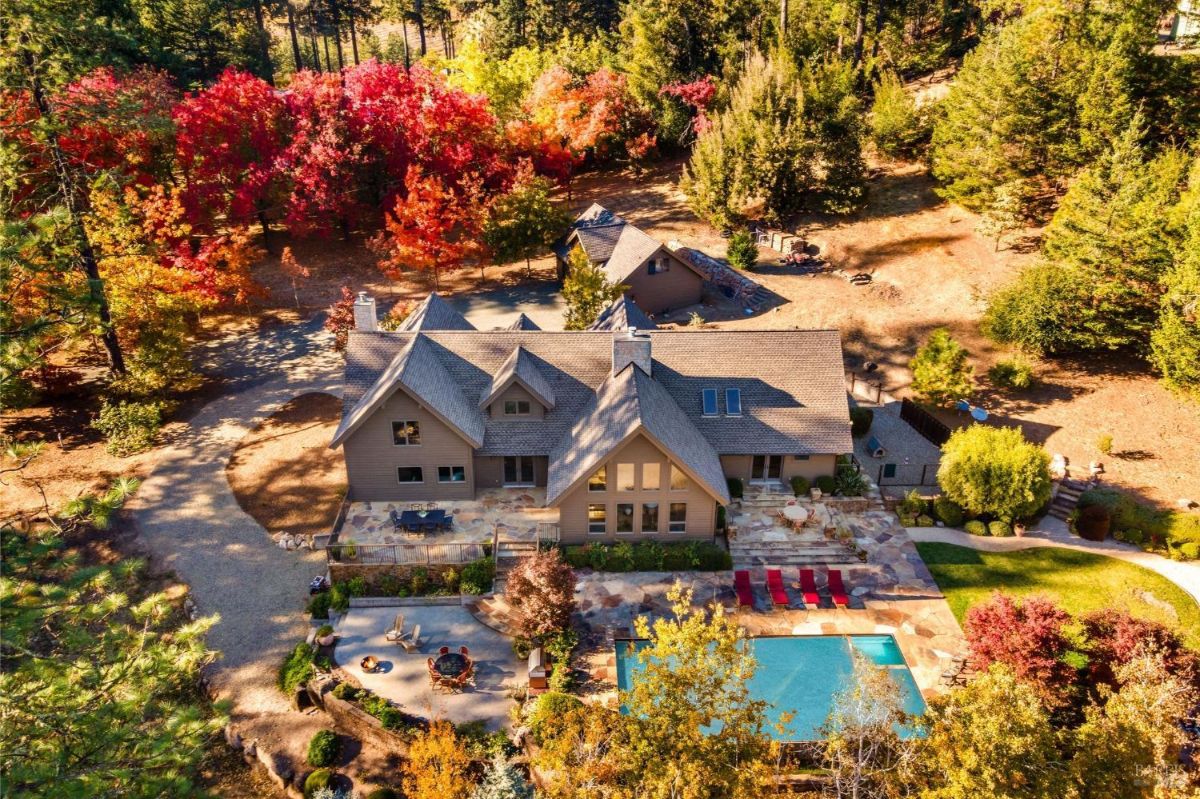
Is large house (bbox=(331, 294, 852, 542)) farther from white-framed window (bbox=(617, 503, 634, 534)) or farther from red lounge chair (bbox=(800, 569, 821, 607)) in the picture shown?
red lounge chair (bbox=(800, 569, 821, 607))

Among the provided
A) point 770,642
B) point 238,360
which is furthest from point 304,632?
point 238,360

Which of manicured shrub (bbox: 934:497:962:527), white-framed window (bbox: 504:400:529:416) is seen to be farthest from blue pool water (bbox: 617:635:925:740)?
white-framed window (bbox: 504:400:529:416)

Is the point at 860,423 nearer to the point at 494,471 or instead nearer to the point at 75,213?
the point at 494,471

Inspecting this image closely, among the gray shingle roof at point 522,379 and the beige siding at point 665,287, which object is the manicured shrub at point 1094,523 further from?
the beige siding at point 665,287

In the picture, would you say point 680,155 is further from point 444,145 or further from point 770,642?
point 770,642

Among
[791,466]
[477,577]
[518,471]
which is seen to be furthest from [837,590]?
[518,471]

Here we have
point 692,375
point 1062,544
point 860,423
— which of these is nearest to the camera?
point 1062,544
